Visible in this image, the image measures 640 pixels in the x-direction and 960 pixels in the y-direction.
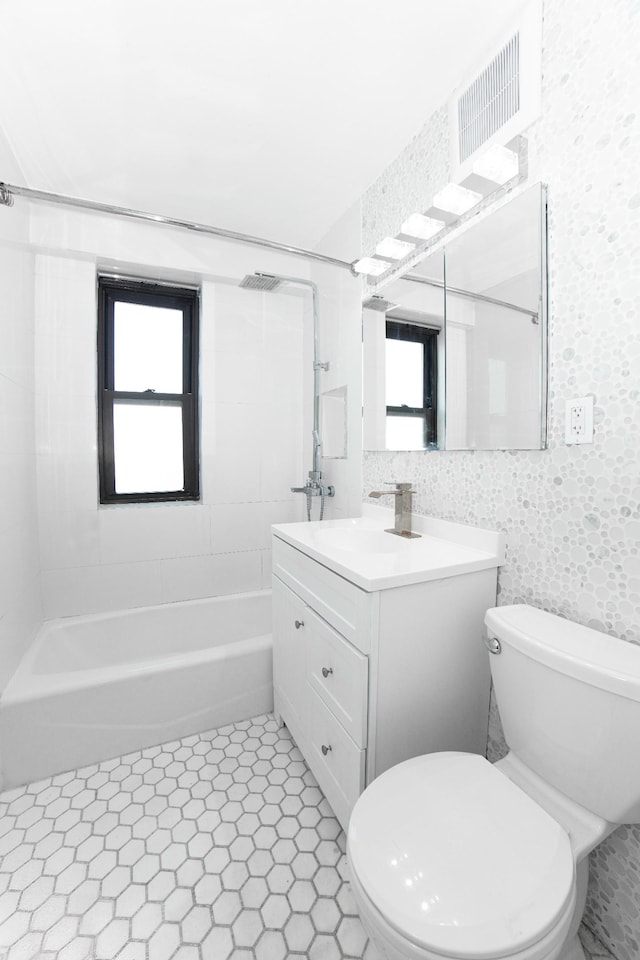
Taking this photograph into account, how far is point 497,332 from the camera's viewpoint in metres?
1.25

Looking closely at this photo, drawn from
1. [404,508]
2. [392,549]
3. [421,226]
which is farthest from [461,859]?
[421,226]

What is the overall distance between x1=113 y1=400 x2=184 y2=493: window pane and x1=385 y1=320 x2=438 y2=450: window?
52.4 inches

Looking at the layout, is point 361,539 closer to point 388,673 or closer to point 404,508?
point 404,508

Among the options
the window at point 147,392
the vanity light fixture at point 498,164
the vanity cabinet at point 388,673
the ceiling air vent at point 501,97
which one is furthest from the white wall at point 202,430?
the vanity light fixture at point 498,164

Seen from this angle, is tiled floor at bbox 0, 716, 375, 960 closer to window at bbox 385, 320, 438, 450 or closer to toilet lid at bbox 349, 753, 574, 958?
toilet lid at bbox 349, 753, 574, 958

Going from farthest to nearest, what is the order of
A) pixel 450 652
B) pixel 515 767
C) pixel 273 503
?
1. pixel 273 503
2. pixel 450 652
3. pixel 515 767

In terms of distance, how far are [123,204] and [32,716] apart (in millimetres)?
2220

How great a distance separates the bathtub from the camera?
1445mm

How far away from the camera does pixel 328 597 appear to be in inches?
47.7

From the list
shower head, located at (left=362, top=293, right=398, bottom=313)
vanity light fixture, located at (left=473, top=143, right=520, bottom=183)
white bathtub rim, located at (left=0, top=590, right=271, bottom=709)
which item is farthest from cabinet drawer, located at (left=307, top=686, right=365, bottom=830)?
vanity light fixture, located at (left=473, top=143, right=520, bottom=183)

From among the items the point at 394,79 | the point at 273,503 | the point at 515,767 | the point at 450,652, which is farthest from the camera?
the point at 273,503

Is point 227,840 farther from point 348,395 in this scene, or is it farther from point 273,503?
point 348,395

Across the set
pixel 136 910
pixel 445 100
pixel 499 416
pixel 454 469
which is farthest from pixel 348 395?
pixel 136 910

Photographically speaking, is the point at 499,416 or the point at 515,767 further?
the point at 499,416
